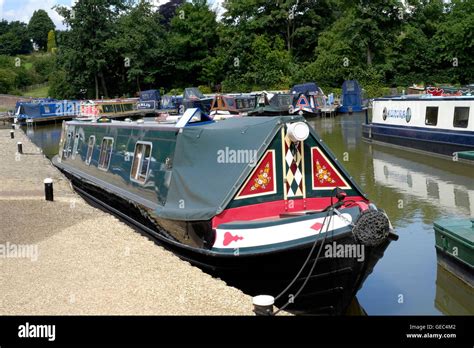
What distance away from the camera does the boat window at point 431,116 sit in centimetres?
2003

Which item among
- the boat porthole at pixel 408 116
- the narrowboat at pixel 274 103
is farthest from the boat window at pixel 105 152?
the narrowboat at pixel 274 103

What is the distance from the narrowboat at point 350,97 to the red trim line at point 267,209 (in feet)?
104

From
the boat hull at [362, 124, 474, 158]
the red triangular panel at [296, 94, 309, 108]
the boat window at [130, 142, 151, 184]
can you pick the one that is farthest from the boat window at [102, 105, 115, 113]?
the boat window at [130, 142, 151, 184]

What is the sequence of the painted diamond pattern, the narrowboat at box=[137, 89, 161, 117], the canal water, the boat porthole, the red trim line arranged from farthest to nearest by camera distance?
the narrowboat at box=[137, 89, 161, 117]
the boat porthole
the canal water
the painted diamond pattern
the red trim line

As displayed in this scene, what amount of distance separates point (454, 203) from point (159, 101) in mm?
37244

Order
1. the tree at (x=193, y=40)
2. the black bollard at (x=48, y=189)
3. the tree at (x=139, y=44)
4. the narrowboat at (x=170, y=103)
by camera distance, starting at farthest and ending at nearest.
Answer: the tree at (x=193, y=40) → the tree at (x=139, y=44) → the narrowboat at (x=170, y=103) → the black bollard at (x=48, y=189)

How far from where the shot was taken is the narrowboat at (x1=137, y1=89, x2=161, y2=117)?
45.2m

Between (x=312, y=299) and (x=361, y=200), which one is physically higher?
(x=361, y=200)

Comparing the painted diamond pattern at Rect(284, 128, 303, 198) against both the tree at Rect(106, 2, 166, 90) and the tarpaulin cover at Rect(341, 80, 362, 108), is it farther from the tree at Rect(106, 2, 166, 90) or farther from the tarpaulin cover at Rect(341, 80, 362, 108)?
the tree at Rect(106, 2, 166, 90)

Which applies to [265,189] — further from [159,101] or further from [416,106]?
[159,101]

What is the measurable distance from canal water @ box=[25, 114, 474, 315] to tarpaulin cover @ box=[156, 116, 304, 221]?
8.19 ft

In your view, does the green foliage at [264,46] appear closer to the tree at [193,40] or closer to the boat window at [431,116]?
the tree at [193,40]

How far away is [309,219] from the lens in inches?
269
